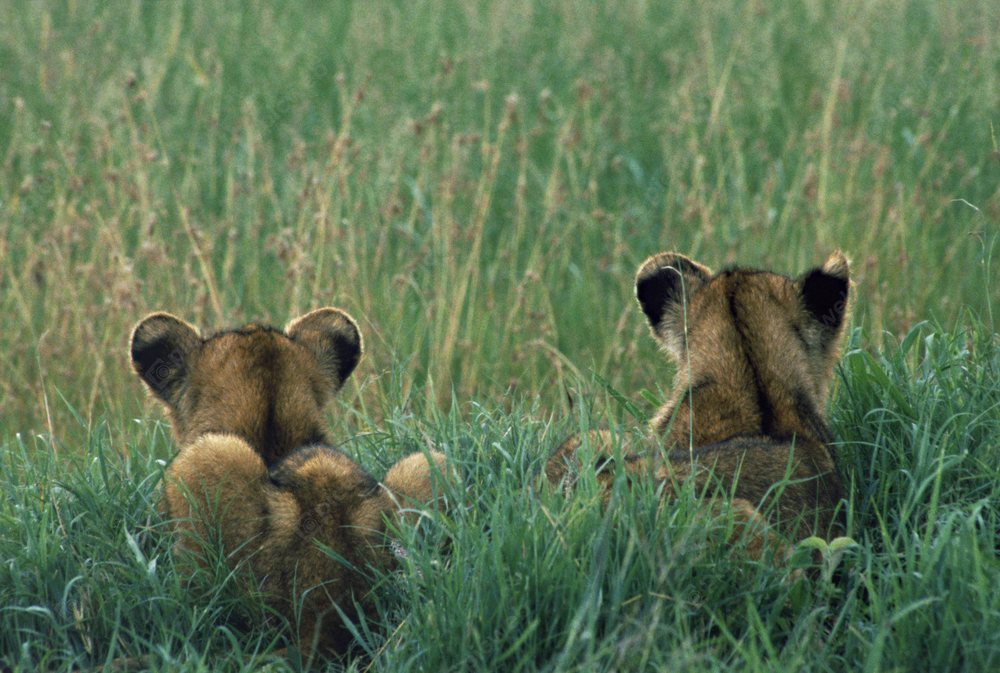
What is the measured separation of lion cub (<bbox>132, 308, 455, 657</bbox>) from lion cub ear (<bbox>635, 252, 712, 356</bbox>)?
1131 millimetres

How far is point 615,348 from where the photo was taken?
6.24 meters

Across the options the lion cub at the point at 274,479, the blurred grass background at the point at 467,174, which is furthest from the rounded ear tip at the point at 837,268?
the lion cub at the point at 274,479

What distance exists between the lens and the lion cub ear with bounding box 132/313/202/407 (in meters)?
4.10

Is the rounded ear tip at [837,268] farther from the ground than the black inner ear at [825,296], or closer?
farther from the ground

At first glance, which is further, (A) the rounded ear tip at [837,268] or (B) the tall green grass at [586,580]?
(A) the rounded ear tip at [837,268]

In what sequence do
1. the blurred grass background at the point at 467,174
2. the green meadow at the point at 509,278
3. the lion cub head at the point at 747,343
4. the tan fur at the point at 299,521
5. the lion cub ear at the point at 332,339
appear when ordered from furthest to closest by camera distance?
the blurred grass background at the point at 467,174, the lion cub ear at the point at 332,339, the lion cub head at the point at 747,343, the tan fur at the point at 299,521, the green meadow at the point at 509,278

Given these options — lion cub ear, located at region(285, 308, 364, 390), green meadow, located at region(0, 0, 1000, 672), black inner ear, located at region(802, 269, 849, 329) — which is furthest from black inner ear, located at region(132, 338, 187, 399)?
black inner ear, located at region(802, 269, 849, 329)

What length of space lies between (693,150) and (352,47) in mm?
4096

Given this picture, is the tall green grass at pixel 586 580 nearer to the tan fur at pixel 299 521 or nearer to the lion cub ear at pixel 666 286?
the tan fur at pixel 299 521

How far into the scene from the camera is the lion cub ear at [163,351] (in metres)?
4.10

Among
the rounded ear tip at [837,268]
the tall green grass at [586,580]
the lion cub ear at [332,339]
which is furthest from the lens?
the lion cub ear at [332,339]

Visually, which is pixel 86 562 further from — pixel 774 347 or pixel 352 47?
pixel 352 47

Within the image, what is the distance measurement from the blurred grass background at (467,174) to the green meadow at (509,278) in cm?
5

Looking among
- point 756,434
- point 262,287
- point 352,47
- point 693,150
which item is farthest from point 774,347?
point 352,47
